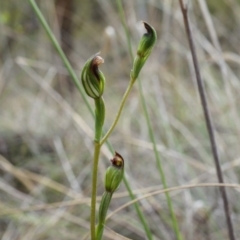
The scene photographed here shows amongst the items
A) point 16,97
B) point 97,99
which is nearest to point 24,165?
point 16,97

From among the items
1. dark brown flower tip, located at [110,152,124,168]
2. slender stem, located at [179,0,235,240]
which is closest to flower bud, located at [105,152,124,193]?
dark brown flower tip, located at [110,152,124,168]

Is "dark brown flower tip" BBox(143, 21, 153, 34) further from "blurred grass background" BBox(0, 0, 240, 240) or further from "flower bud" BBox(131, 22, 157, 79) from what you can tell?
"blurred grass background" BBox(0, 0, 240, 240)

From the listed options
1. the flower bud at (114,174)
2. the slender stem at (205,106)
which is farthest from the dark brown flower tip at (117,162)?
the slender stem at (205,106)

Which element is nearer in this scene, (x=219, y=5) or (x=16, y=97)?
(x=16, y=97)

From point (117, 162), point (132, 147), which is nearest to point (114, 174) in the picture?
point (117, 162)

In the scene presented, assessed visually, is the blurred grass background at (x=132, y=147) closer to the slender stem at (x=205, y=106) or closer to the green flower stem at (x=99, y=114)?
the slender stem at (x=205, y=106)

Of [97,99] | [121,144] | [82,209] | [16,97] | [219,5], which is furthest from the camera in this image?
[219,5]

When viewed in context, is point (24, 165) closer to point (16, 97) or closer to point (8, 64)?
point (8, 64)
